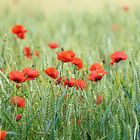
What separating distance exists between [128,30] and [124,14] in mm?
810

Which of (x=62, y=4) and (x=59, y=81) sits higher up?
(x=62, y=4)

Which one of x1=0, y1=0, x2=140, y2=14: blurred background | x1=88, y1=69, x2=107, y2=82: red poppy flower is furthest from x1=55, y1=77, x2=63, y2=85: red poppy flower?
x1=0, y1=0, x2=140, y2=14: blurred background

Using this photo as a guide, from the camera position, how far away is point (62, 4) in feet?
22.2

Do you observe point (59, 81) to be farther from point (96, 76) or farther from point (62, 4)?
point (62, 4)

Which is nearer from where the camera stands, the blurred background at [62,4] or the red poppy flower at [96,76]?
the red poppy flower at [96,76]

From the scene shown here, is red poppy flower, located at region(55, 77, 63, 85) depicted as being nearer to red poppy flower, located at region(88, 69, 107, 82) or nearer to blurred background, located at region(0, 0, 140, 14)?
red poppy flower, located at region(88, 69, 107, 82)

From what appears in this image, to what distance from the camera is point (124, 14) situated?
5.08 m

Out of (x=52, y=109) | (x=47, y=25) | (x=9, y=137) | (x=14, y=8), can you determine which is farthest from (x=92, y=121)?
(x=14, y=8)

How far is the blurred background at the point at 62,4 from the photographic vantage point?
6.07 m

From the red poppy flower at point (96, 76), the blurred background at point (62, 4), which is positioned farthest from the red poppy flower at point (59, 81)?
the blurred background at point (62, 4)

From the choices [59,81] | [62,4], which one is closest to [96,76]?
[59,81]

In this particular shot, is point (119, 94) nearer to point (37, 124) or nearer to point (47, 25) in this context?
point (37, 124)

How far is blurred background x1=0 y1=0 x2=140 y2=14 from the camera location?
6.07m

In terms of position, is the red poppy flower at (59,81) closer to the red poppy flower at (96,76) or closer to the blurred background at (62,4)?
the red poppy flower at (96,76)
